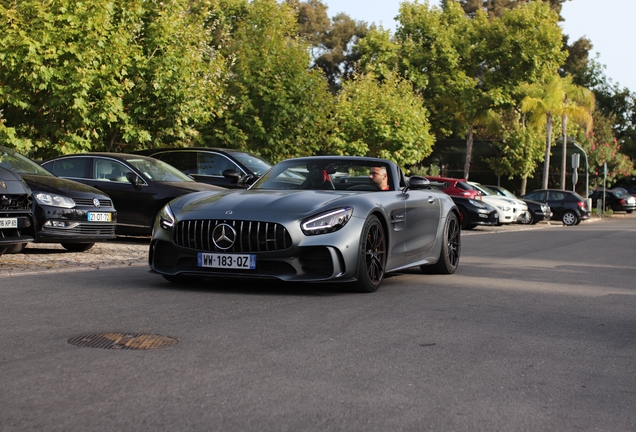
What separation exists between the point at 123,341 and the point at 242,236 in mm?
2736

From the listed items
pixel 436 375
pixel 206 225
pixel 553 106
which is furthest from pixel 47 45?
pixel 553 106

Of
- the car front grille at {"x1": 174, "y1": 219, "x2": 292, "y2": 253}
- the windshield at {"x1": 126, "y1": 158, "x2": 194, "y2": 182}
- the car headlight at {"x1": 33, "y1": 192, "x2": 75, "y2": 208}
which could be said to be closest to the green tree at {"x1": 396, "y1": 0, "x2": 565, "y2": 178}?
the windshield at {"x1": 126, "y1": 158, "x2": 194, "y2": 182}

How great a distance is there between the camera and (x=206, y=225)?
344 inches

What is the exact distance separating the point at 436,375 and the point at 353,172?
200 inches

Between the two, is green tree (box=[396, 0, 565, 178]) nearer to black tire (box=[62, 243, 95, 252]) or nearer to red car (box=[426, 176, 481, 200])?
red car (box=[426, 176, 481, 200])

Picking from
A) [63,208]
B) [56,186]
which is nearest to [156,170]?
[56,186]

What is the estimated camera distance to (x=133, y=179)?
15883 mm

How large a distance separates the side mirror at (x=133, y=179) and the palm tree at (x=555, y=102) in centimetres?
3523

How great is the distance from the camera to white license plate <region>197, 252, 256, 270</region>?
28.2ft

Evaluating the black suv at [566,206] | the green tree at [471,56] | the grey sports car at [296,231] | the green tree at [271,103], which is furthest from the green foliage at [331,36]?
the grey sports car at [296,231]

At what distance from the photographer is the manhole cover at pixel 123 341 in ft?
19.2

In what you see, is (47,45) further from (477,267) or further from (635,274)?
(635,274)

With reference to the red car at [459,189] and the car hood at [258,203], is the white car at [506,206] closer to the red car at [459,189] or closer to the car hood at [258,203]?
the red car at [459,189]

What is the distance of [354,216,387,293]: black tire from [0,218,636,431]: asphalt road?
0.19 m
